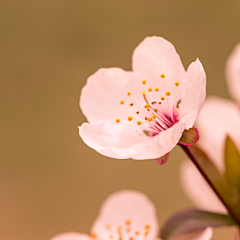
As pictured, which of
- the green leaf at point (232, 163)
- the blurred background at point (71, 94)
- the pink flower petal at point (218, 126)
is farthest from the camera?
the blurred background at point (71, 94)

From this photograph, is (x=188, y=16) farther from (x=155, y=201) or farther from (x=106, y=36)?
(x=155, y=201)

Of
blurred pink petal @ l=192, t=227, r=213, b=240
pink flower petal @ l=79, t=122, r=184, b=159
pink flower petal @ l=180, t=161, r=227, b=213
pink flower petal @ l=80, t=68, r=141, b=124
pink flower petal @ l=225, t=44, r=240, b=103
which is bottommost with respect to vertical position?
pink flower petal @ l=180, t=161, r=227, b=213

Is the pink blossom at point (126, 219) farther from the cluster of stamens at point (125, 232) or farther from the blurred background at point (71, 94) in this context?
the blurred background at point (71, 94)

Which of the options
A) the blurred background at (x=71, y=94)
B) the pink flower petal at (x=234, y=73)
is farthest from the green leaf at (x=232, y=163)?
the blurred background at (x=71, y=94)

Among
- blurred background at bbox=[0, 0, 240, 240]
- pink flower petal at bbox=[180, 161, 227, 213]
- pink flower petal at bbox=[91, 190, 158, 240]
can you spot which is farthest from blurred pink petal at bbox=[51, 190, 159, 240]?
blurred background at bbox=[0, 0, 240, 240]

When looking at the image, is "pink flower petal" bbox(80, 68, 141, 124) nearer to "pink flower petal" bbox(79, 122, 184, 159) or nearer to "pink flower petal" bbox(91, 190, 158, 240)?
"pink flower petal" bbox(79, 122, 184, 159)

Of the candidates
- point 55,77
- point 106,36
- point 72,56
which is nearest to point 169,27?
point 106,36

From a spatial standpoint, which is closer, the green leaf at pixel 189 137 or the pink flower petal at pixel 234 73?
the green leaf at pixel 189 137
